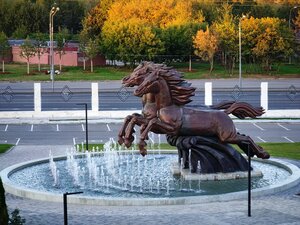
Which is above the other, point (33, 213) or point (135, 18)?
point (135, 18)

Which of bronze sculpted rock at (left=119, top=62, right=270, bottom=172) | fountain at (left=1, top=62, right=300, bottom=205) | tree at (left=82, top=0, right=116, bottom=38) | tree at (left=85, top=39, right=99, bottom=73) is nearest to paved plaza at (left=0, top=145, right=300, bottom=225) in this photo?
fountain at (left=1, top=62, right=300, bottom=205)

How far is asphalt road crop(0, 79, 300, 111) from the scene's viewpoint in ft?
155

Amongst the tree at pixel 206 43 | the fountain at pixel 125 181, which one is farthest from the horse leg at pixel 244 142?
the tree at pixel 206 43

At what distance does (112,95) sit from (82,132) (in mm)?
20417

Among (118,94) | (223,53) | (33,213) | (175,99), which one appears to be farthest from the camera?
(223,53)

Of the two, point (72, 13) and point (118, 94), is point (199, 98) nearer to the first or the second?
point (118, 94)

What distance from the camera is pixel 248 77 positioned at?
71.0m

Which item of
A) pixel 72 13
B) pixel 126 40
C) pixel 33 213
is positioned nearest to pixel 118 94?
pixel 126 40

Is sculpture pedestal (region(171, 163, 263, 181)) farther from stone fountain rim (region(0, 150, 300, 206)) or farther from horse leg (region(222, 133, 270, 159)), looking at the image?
stone fountain rim (region(0, 150, 300, 206))

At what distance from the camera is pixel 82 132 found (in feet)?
116

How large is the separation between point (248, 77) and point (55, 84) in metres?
19.7

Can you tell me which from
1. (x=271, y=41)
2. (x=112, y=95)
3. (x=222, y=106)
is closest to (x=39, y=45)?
(x=112, y=95)

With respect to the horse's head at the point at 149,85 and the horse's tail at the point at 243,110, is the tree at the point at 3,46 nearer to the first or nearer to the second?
the horse's tail at the point at 243,110

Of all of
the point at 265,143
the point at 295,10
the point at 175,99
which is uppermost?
the point at 295,10
